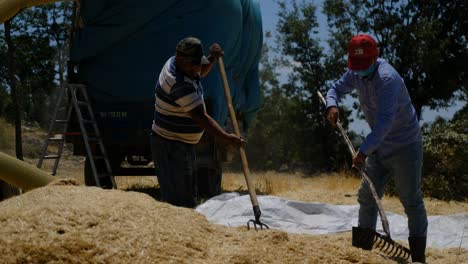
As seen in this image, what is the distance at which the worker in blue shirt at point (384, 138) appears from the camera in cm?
555

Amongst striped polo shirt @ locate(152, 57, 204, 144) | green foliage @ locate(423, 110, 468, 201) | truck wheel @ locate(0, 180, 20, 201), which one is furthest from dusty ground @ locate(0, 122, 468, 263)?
green foliage @ locate(423, 110, 468, 201)

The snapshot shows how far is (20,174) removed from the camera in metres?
4.50

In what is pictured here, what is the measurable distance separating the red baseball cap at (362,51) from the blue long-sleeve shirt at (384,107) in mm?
125

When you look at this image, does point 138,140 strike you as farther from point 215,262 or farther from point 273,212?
point 215,262

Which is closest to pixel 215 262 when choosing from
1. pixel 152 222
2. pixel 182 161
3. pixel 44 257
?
pixel 152 222

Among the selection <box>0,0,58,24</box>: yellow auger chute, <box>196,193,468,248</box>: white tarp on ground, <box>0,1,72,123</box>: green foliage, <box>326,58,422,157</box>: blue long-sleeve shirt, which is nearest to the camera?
<box>326,58,422,157</box>: blue long-sleeve shirt

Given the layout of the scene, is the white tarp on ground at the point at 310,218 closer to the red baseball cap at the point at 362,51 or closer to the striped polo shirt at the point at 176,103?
the striped polo shirt at the point at 176,103

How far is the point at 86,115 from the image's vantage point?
10.5 metres

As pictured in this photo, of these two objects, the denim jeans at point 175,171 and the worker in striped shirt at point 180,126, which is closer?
the worker in striped shirt at point 180,126

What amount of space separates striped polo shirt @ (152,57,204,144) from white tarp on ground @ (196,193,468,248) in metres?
2.09

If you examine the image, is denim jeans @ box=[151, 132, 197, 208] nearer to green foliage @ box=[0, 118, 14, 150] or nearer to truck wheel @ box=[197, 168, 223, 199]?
truck wheel @ box=[197, 168, 223, 199]

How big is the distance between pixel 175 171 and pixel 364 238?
158 centimetres

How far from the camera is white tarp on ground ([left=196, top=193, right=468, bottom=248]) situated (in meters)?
7.57

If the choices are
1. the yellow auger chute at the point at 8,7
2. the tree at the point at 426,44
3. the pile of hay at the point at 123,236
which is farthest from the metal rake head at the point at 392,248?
the tree at the point at 426,44
